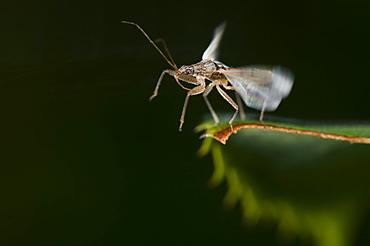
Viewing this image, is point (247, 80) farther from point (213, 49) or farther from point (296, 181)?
point (296, 181)

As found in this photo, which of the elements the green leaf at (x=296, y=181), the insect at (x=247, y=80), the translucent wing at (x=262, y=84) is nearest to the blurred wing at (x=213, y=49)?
the insect at (x=247, y=80)

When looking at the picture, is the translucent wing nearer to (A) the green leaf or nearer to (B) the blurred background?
(B) the blurred background

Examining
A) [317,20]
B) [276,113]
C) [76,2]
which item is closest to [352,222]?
[276,113]

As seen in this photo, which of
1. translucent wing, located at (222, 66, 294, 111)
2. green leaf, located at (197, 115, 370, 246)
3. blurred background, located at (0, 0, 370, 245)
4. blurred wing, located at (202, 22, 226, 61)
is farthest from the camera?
blurred wing, located at (202, 22, 226, 61)

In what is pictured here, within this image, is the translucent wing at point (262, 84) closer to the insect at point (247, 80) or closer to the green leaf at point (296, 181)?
the insect at point (247, 80)

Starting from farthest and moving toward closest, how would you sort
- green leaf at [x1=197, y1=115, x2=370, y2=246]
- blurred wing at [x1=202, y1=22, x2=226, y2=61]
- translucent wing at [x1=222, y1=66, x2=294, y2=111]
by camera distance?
blurred wing at [x1=202, y1=22, x2=226, y2=61]
translucent wing at [x1=222, y1=66, x2=294, y2=111]
green leaf at [x1=197, y1=115, x2=370, y2=246]

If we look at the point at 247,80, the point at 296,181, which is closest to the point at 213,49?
the point at 247,80

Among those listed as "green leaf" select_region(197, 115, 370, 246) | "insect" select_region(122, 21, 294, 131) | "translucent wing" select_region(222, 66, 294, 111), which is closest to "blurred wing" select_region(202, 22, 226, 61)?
"insect" select_region(122, 21, 294, 131)
